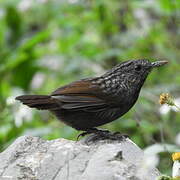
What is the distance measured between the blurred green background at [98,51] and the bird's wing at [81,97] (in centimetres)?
174

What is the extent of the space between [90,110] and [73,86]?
0.86 feet

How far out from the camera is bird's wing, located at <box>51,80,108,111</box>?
5.11 metres

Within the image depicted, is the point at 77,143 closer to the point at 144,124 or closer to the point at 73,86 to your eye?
the point at 73,86

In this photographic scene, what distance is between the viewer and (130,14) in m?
9.31

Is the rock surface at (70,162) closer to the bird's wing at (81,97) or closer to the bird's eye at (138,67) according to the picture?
the bird's wing at (81,97)

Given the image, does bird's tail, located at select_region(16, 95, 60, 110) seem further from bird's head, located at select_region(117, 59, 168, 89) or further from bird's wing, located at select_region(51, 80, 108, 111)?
bird's head, located at select_region(117, 59, 168, 89)

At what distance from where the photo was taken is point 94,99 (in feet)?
16.9

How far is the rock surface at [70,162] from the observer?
398 centimetres

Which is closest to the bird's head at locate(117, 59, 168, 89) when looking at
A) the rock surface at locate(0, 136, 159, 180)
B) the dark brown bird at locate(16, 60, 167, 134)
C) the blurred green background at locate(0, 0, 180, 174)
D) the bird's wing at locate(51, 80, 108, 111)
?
the dark brown bird at locate(16, 60, 167, 134)

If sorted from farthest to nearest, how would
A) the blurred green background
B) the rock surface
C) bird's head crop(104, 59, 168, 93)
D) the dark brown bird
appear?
the blurred green background
bird's head crop(104, 59, 168, 93)
the dark brown bird
the rock surface

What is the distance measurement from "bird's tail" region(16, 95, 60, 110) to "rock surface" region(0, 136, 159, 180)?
0.44 metres

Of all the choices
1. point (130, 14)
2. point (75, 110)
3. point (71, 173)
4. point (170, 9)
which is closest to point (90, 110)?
point (75, 110)

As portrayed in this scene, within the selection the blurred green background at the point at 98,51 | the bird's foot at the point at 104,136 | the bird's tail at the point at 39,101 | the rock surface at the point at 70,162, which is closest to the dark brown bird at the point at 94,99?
the bird's tail at the point at 39,101

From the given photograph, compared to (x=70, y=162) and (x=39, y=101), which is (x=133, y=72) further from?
(x=70, y=162)
